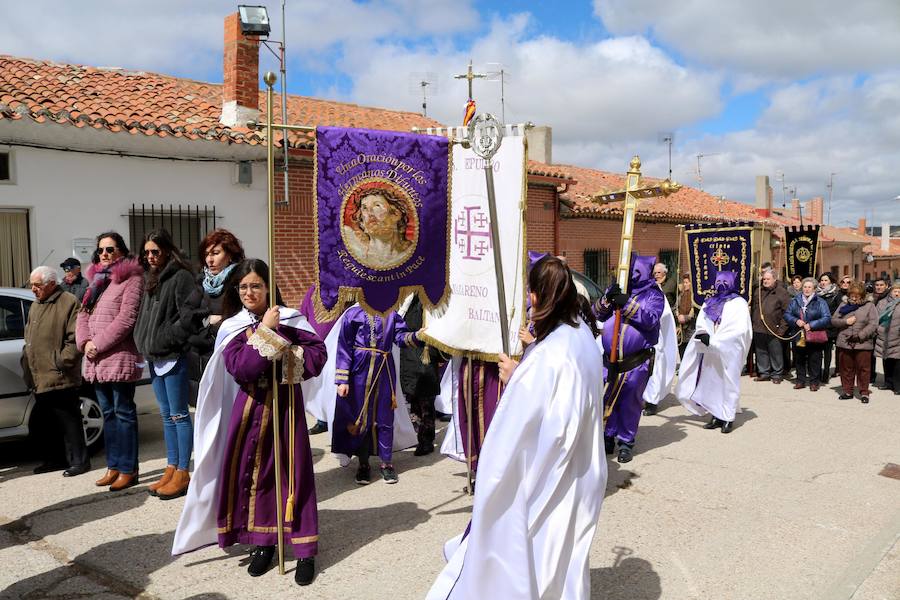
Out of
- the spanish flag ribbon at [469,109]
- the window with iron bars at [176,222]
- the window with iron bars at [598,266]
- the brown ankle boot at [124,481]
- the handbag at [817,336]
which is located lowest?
the brown ankle boot at [124,481]

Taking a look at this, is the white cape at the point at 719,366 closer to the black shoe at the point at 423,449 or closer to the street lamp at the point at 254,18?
the black shoe at the point at 423,449

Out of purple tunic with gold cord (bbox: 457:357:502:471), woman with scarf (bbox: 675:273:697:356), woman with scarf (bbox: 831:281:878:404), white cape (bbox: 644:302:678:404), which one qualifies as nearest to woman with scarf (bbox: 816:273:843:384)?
woman with scarf (bbox: 831:281:878:404)

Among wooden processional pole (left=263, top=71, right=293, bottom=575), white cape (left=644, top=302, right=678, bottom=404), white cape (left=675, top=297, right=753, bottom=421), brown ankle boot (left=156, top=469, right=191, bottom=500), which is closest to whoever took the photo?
wooden processional pole (left=263, top=71, right=293, bottom=575)

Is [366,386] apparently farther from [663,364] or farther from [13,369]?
[663,364]

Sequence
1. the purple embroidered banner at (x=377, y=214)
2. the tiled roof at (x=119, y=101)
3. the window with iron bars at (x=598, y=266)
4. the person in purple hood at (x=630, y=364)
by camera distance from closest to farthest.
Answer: the purple embroidered banner at (x=377, y=214), the person in purple hood at (x=630, y=364), the tiled roof at (x=119, y=101), the window with iron bars at (x=598, y=266)

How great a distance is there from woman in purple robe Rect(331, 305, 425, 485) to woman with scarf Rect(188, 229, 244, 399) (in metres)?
1.00

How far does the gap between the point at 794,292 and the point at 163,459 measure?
1043cm

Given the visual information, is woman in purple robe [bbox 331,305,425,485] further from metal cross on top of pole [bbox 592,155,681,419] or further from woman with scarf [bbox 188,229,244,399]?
metal cross on top of pole [bbox 592,155,681,419]

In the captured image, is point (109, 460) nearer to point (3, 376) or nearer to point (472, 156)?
point (3, 376)

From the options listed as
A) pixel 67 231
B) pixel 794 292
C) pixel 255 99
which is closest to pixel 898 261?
pixel 794 292

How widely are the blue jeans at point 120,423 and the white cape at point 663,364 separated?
5.49 meters

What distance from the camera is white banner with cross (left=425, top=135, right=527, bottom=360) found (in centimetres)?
487

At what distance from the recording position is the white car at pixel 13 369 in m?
6.16

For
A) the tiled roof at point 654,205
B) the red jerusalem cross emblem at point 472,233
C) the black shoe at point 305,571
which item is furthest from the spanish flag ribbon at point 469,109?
the tiled roof at point 654,205
